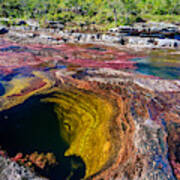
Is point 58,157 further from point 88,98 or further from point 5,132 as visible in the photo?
point 88,98

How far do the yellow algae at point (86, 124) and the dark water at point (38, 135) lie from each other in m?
0.33

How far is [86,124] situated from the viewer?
7.63 metres

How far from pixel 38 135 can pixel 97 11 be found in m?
68.0

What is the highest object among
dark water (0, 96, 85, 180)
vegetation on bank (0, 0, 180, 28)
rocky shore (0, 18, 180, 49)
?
vegetation on bank (0, 0, 180, 28)

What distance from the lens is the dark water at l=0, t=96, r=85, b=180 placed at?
211 inches

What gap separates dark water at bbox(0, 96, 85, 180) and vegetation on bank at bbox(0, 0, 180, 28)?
4585 cm

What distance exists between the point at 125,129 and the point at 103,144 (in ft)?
4.58

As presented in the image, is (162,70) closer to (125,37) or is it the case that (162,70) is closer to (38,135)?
(38,135)

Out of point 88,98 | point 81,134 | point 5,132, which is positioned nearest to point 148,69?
point 88,98

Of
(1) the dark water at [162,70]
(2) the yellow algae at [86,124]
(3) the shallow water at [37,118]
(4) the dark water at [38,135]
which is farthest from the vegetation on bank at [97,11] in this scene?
(4) the dark water at [38,135]

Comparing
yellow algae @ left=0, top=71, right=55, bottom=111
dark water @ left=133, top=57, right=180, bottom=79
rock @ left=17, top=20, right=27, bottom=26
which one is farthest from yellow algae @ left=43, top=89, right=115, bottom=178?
rock @ left=17, top=20, right=27, bottom=26

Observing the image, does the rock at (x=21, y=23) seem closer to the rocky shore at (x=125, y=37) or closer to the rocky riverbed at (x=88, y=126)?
the rocky shore at (x=125, y=37)

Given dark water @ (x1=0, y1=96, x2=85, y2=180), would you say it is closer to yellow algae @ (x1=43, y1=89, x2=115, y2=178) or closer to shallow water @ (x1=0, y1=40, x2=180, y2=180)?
shallow water @ (x1=0, y1=40, x2=180, y2=180)

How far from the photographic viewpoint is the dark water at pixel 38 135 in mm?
5352
